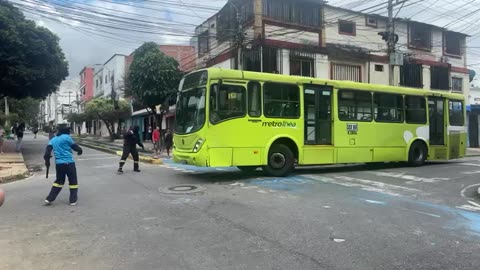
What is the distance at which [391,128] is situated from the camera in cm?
1595

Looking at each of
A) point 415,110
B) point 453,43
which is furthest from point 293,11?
point 453,43

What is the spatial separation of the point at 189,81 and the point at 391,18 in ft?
44.3

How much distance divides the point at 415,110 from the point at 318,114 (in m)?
5.24

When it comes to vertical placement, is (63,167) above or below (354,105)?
below

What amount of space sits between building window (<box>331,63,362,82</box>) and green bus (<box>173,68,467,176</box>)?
9.07 metres

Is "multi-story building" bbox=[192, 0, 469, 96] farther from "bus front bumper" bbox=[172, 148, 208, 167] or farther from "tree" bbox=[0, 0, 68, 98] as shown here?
"bus front bumper" bbox=[172, 148, 208, 167]

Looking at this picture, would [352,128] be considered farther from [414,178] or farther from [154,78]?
[154,78]

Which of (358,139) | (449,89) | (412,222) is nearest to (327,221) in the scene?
(412,222)

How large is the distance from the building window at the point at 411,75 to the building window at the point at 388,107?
1371 centimetres

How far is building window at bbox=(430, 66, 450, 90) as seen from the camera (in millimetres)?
30375

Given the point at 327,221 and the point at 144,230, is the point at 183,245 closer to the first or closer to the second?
the point at 144,230

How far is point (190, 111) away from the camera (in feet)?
40.9

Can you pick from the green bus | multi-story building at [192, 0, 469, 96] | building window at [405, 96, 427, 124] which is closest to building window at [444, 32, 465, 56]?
multi-story building at [192, 0, 469, 96]

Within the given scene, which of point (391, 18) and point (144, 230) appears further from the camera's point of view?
point (391, 18)
